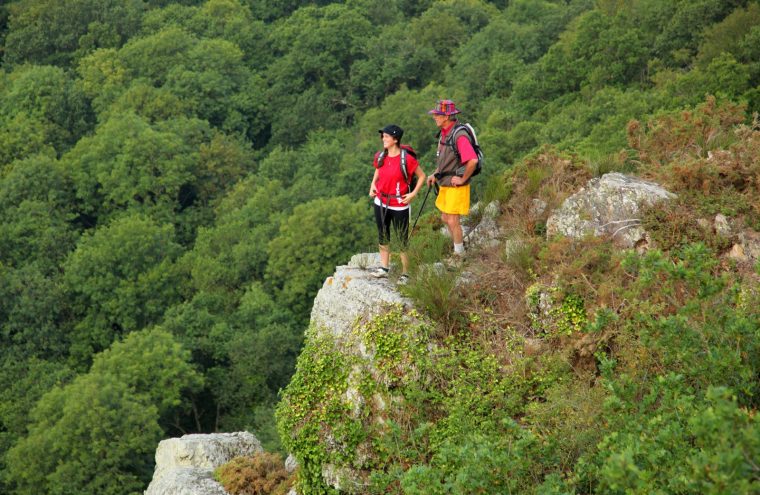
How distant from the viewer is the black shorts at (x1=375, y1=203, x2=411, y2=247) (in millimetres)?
10422

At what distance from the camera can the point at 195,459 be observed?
1342 centimetres

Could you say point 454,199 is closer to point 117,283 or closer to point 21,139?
point 117,283

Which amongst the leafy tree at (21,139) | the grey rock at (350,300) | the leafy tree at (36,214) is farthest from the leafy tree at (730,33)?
the leafy tree at (21,139)

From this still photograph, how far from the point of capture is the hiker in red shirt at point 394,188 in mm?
10133

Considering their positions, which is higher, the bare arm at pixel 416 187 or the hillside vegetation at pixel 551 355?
the bare arm at pixel 416 187

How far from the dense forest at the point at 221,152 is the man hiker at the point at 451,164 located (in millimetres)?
1688

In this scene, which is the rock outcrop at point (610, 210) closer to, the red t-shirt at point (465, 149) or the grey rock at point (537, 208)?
the grey rock at point (537, 208)

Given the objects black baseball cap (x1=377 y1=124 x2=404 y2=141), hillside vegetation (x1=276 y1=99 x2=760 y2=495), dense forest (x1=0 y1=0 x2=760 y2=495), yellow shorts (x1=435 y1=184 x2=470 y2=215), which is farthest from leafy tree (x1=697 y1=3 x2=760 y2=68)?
black baseball cap (x1=377 y1=124 x2=404 y2=141)

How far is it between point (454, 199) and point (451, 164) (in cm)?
41

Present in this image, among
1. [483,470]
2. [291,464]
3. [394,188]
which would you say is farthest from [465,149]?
[291,464]

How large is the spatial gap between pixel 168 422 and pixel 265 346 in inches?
187

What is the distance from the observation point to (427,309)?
9.78m

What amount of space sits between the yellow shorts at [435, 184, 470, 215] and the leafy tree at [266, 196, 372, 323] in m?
27.4

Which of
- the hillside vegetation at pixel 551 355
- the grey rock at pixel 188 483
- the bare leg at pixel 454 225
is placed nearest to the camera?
the hillside vegetation at pixel 551 355
